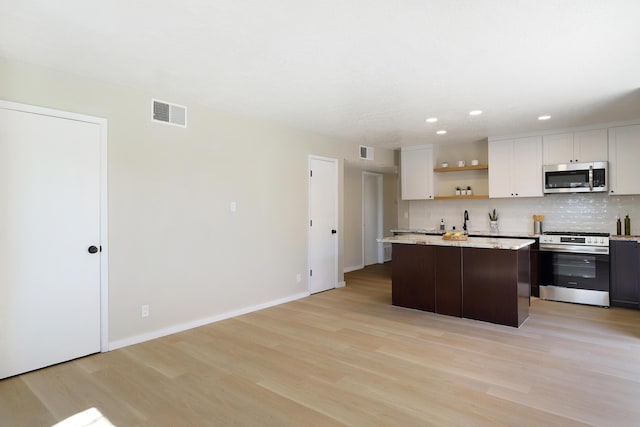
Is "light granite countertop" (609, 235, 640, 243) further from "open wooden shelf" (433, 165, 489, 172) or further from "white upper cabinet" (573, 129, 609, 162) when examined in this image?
"open wooden shelf" (433, 165, 489, 172)

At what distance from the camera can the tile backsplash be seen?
5172 millimetres

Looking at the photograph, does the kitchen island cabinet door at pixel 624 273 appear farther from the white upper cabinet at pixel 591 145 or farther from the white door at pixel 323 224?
the white door at pixel 323 224

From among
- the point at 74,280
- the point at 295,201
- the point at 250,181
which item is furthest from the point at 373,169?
the point at 74,280

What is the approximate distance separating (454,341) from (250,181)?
2.98 metres

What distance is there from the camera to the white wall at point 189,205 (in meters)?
3.38

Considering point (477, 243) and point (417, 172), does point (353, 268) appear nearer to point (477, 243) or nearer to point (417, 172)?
point (417, 172)

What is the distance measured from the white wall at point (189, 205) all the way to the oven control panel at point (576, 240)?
3.48m

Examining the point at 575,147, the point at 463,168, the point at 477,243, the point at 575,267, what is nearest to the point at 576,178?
the point at 575,147

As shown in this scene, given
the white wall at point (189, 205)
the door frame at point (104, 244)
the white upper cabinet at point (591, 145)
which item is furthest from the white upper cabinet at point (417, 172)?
the door frame at point (104, 244)

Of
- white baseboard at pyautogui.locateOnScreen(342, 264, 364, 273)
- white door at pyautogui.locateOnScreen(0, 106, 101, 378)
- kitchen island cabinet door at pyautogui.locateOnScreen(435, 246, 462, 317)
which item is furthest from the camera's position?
white baseboard at pyautogui.locateOnScreen(342, 264, 364, 273)

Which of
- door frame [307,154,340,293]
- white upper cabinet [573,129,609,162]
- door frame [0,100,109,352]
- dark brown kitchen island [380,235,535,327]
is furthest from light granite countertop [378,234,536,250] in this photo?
door frame [0,100,109,352]

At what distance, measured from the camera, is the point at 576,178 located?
5.16 metres

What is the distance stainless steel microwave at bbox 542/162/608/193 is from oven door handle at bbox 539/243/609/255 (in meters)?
0.84

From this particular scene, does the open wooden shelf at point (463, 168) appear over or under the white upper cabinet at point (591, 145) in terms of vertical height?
under
